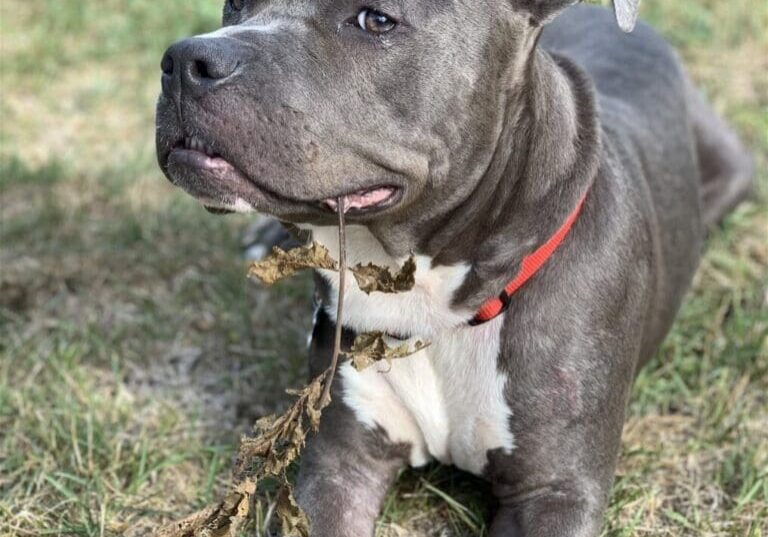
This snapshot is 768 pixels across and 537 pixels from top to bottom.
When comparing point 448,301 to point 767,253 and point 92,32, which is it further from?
point 92,32

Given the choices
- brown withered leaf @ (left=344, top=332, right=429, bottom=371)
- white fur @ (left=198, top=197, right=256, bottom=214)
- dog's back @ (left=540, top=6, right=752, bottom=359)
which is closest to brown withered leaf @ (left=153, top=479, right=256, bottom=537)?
brown withered leaf @ (left=344, top=332, right=429, bottom=371)

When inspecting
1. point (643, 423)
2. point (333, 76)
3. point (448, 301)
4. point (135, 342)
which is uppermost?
point (333, 76)

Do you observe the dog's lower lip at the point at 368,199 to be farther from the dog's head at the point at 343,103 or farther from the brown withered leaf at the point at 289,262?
the brown withered leaf at the point at 289,262

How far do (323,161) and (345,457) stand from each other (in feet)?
3.28

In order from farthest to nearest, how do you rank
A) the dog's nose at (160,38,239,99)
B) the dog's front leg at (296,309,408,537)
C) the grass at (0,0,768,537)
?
the grass at (0,0,768,537) → the dog's front leg at (296,309,408,537) → the dog's nose at (160,38,239,99)

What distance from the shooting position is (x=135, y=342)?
4406mm

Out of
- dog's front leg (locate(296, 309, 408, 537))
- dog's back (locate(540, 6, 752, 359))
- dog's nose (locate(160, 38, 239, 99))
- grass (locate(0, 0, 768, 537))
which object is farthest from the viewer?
dog's back (locate(540, 6, 752, 359))

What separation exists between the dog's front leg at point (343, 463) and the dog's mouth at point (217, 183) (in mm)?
585

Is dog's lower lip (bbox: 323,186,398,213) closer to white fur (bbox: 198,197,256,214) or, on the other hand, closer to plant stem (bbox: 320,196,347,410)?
plant stem (bbox: 320,196,347,410)

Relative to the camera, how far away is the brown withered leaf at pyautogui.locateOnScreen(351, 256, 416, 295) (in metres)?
2.97

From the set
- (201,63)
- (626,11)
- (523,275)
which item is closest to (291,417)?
(523,275)

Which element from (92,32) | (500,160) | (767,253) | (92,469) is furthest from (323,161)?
(92,32)

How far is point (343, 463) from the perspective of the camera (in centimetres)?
337

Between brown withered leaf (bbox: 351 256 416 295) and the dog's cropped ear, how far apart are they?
0.81m
